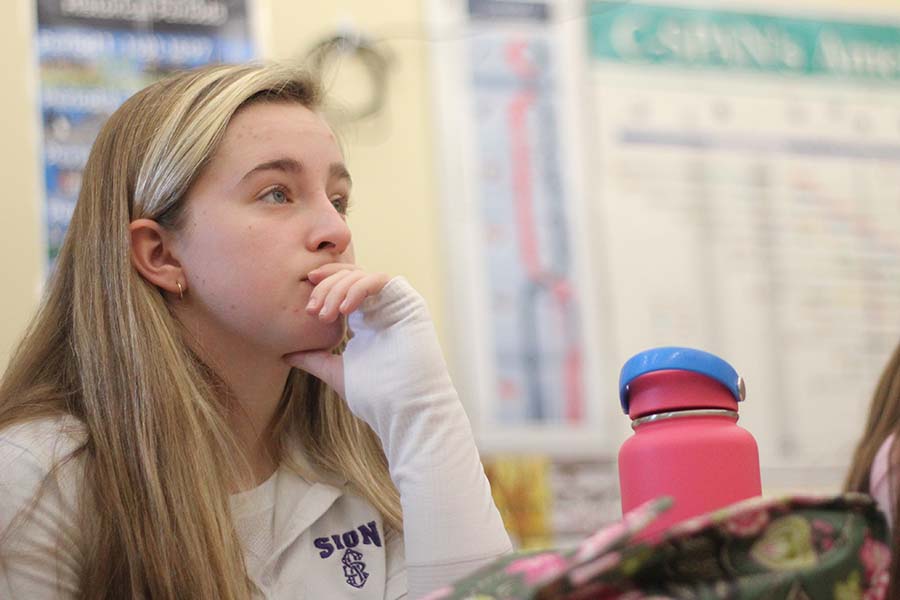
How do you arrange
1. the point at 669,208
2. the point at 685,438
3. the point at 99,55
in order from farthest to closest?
the point at 669,208 → the point at 99,55 → the point at 685,438

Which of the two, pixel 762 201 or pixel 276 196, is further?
pixel 762 201

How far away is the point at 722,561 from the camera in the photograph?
2.02 ft

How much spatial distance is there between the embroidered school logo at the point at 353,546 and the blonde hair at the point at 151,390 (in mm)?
25

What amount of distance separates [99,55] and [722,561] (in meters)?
1.61

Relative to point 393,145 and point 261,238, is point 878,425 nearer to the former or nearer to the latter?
point 261,238

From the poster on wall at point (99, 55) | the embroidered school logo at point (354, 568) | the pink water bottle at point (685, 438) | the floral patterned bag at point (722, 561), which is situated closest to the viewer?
the floral patterned bag at point (722, 561)

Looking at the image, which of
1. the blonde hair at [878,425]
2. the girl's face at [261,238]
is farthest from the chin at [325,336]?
the blonde hair at [878,425]

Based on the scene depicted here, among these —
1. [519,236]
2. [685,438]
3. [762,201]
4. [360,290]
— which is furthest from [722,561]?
[762,201]

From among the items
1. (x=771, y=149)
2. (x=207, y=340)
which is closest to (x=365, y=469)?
(x=207, y=340)

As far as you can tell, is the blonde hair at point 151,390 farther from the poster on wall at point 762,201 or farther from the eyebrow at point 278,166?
the poster on wall at point 762,201

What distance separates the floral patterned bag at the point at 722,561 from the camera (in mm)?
590

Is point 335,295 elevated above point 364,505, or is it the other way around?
point 335,295

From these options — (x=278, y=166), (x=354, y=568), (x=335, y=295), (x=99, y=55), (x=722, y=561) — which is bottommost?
(x=354, y=568)

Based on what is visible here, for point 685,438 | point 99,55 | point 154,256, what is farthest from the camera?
point 99,55
